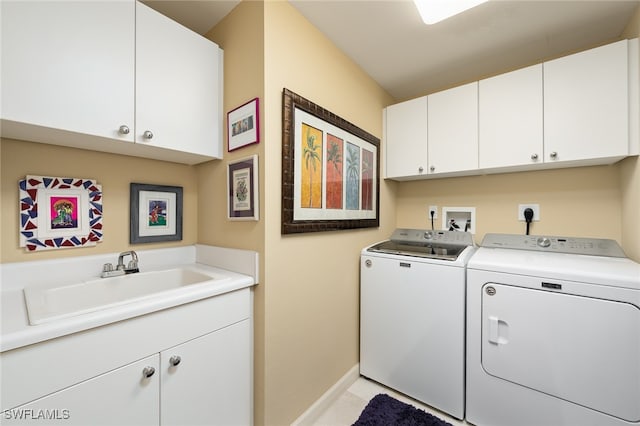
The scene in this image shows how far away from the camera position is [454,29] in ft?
5.14

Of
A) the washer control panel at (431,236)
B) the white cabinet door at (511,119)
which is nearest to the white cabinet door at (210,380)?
the washer control panel at (431,236)

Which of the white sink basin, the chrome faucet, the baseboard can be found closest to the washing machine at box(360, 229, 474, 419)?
the baseboard

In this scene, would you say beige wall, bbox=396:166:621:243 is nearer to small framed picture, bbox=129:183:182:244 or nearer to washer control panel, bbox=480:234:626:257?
washer control panel, bbox=480:234:626:257

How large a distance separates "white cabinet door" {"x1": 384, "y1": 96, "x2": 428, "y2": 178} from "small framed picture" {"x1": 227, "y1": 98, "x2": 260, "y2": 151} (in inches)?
52.2

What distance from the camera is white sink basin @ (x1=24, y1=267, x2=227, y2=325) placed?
925mm

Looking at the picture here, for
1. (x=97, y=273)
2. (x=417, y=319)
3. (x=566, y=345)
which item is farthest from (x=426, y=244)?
(x=97, y=273)

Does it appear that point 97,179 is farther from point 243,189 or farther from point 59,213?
point 243,189

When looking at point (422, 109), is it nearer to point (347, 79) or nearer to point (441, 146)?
point (441, 146)

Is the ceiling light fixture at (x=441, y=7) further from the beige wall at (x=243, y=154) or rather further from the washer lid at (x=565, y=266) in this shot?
the washer lid at (x=565, y=266)

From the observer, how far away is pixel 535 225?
74.9 inches

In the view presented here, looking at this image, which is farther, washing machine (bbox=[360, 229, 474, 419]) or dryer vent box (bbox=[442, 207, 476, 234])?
dryer vent box (bbox=[442, 207, 476, 234])

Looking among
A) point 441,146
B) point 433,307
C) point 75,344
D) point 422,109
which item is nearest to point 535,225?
point 441,146

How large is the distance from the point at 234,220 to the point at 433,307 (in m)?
1.34

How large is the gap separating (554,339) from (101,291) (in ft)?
7.52
